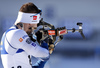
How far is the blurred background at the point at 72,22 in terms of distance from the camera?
581cm

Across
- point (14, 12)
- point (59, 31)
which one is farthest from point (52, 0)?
point (59, 31)

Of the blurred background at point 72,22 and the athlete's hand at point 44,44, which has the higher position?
the athlete's hand at point 44,44

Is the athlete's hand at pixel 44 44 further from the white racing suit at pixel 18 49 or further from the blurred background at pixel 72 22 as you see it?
the blurred background at pixel 72 22

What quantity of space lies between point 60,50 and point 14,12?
189 cm

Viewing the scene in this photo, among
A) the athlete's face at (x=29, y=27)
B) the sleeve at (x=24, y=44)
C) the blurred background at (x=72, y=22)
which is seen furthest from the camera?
the blurred background at (x=72, y=22)

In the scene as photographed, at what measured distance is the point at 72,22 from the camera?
6.65 meters

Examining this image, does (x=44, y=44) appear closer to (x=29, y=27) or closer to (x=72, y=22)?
(x=29, y=27)

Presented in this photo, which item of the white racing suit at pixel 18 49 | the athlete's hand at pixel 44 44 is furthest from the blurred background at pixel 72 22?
the white racing suit at pixel 18 49

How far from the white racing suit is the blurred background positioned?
11.1 ft

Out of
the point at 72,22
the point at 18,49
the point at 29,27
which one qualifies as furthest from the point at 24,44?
the point at 72,22

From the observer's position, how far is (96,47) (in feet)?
21.2

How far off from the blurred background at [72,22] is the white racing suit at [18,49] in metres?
3.37

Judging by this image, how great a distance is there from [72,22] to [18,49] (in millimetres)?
4916

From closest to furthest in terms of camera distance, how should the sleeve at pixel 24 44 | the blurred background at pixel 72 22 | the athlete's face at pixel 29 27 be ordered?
the sleeve at pixel 24 44 → the athlete's face at pixel 29 27 → the blurred background at pixel 72 22
